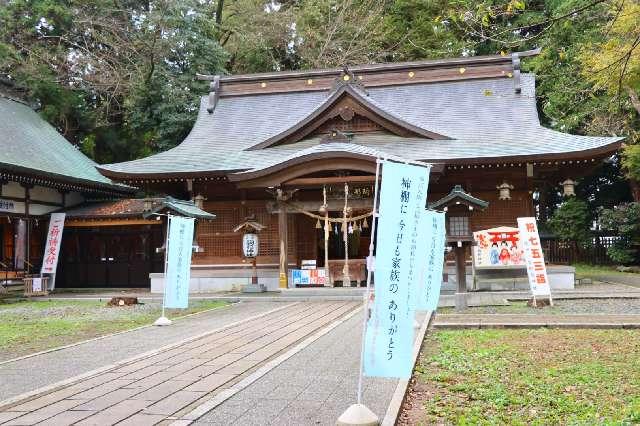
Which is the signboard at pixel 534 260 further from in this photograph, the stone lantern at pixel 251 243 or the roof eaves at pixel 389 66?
the roof eaves at pixel 389 66

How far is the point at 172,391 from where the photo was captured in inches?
204

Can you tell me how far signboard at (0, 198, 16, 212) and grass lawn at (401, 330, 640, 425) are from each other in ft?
48.6

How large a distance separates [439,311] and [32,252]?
15465 millimetres

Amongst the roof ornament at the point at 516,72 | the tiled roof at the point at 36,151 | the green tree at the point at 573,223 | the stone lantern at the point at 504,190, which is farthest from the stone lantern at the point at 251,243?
the green tree at the point at 573,223

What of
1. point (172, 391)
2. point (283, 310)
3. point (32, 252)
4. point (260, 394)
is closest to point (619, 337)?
point (260, 394)

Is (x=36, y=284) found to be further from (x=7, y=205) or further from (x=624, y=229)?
(x=624, y=229)

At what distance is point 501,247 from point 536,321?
17.4 ft

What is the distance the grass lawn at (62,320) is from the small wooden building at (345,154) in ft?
12.3

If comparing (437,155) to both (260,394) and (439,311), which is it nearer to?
(439,311)

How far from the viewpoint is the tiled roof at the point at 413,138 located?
51.3 feet

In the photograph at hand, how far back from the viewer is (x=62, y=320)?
1118 cm

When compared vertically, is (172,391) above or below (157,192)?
below

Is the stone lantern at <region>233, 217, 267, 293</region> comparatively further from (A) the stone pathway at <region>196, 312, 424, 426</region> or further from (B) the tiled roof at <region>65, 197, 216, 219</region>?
(A) the stone pathway at <region>196, 312, 424, 426</region>

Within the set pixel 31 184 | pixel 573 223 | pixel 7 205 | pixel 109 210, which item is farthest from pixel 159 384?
pixel 573 223
